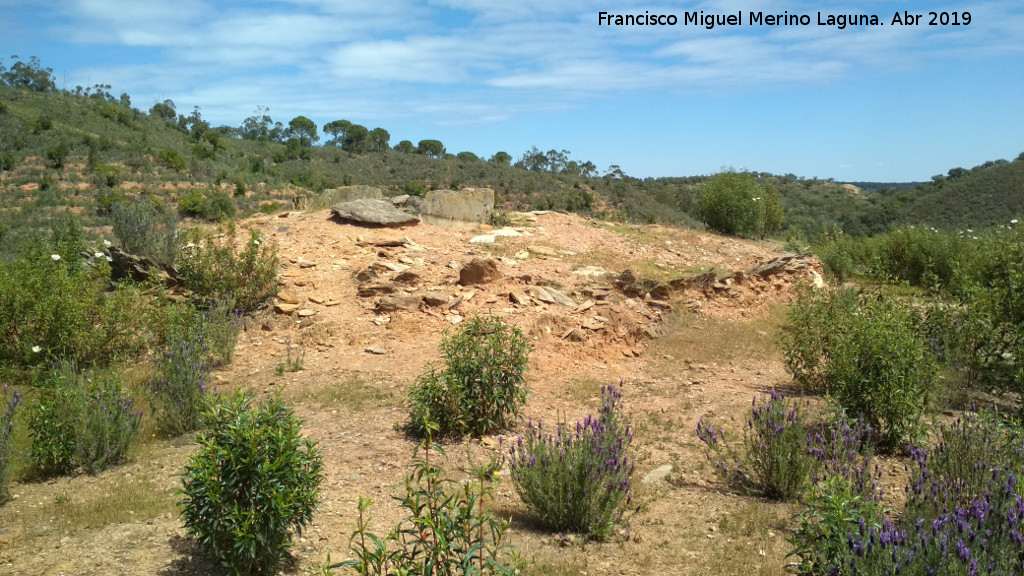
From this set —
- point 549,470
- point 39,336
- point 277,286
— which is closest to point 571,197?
point 277,286

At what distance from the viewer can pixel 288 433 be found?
316 cm

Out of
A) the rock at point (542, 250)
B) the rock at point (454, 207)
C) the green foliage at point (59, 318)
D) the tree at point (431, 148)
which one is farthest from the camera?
the tree at point (431, 148)

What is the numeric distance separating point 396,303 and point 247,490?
5559mm

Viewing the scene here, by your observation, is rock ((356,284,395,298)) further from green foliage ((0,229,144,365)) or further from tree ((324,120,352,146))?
tree ((324,120,352,146))

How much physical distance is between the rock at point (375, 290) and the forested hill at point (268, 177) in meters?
5.51

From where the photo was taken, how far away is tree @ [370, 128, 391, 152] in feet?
178

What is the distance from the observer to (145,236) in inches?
394

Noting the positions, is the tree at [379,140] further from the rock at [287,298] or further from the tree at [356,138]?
the rock at [287,298]

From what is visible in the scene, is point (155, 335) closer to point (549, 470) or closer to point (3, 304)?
point (3, 304)

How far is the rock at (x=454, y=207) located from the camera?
516 inches

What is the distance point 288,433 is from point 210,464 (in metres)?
0.35

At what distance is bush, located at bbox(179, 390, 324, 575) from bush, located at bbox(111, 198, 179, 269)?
274 inches

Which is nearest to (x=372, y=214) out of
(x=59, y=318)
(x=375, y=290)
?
(x=375, y=290)

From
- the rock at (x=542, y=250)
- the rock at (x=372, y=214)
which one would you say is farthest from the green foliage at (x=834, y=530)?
the rock at (x=372, y=214)
